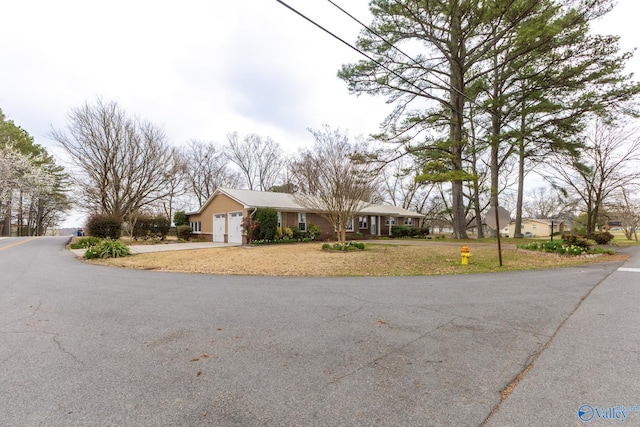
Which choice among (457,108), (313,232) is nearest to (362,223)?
(313,232)

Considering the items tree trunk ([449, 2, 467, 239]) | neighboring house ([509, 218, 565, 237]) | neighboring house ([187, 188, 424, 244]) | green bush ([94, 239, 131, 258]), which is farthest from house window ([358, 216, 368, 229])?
neighboring house ([509, 218, 565, 237])

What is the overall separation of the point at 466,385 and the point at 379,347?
0.99 m

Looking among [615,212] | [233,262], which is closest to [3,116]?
[233,262]

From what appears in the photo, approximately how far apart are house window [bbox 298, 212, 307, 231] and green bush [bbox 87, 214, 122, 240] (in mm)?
12910

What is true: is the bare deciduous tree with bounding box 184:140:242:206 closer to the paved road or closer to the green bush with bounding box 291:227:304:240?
the green bush with bounding box 291:227:304:240

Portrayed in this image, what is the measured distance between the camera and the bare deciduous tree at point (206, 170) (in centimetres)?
3509

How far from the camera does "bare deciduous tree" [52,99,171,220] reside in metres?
22.8

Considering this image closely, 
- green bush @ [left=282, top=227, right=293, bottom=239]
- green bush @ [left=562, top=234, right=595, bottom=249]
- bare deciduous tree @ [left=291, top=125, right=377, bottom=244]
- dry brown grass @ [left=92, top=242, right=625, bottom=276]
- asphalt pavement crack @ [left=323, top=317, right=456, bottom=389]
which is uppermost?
bare deciduous tree @ [left=291, top=125, right=377, bottom=244]

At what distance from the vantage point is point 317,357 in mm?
3018

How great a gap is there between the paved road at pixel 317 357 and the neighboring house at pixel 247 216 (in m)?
11.8

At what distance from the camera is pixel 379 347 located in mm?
3275

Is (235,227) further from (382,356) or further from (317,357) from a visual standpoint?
(382,356)

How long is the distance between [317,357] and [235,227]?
17.3m

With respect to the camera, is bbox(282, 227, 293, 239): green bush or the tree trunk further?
bbox(282, 227, 293, 239): green bush
